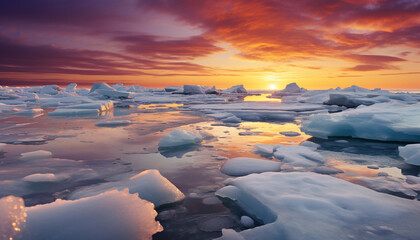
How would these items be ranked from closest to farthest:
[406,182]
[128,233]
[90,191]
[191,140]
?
[128,233]
[90,191]
[406,182]
[191,140]

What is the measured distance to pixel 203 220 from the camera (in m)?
1.94

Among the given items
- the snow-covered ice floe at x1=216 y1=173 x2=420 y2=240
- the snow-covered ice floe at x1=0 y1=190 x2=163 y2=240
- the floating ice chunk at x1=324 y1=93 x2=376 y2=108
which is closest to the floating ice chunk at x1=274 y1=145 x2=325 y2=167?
the snow-covered ice floe at x1=216 y1=173 x2=420 y2=240

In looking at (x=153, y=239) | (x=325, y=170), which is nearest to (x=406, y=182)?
(x=325, y=170)

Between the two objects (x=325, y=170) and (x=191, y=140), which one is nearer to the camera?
(x=325, y=170)

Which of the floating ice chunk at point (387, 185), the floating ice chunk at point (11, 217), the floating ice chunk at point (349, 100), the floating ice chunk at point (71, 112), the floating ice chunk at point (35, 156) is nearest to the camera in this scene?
the floating ice chunk at point (11, 217)

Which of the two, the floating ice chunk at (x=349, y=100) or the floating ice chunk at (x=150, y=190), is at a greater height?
the floating ice chunk at (x=349, y=100)

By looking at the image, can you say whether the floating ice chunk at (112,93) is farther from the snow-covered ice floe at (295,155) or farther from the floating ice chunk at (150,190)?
the floating ice chunk at (150,190)

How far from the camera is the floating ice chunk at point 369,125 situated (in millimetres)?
4711

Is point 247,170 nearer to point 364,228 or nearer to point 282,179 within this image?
point 282,179

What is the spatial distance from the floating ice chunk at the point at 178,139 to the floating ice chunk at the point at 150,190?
1974 mm

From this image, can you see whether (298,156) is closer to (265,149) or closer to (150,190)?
(265,149)

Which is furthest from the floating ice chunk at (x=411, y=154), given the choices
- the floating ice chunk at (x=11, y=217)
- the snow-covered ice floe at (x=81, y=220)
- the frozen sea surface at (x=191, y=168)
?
the floating ice chunk at (x=11, y=217)

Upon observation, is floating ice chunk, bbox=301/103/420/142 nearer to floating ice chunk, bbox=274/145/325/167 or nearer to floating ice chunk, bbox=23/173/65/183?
floating ice chunk, bbox=274/145/325/167

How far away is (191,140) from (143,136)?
1.29 m
